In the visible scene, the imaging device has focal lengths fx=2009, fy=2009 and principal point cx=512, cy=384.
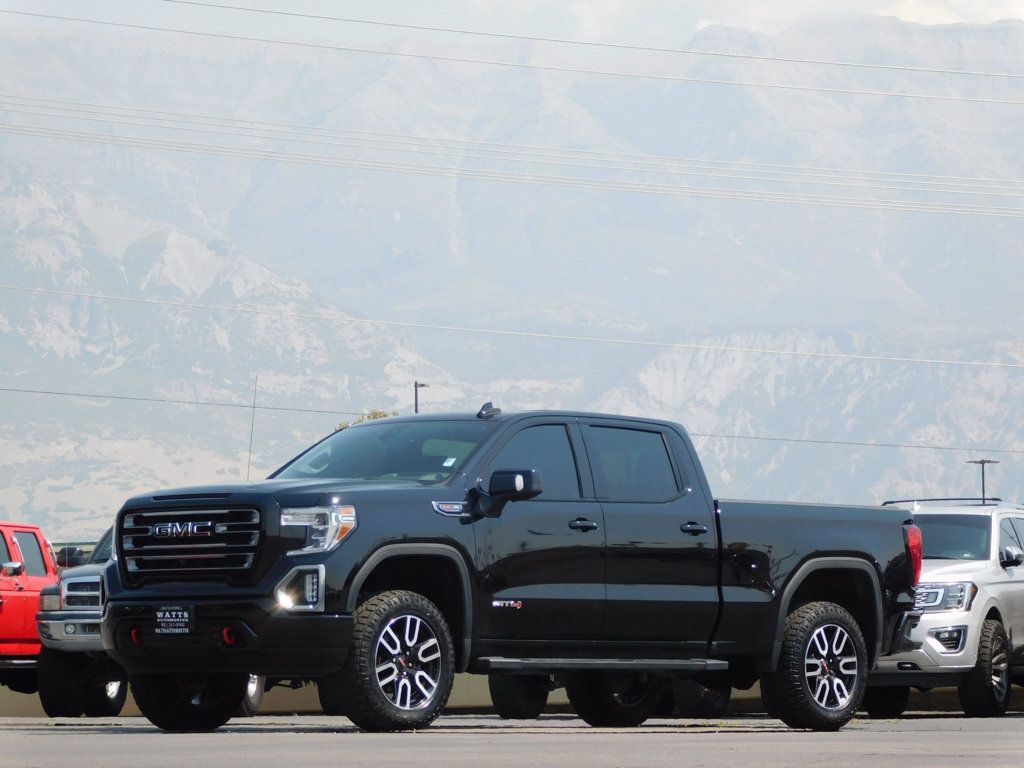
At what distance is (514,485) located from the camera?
1170 centimetres

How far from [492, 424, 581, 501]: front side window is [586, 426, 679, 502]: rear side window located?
20cm

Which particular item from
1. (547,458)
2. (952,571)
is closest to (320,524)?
(547,458)

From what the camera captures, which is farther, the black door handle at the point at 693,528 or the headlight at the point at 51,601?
the headlight at the point at 51,601

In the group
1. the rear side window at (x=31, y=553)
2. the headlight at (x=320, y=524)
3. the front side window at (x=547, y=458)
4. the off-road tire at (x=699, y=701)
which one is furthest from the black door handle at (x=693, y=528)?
the rear side window at (x=31, y=553)

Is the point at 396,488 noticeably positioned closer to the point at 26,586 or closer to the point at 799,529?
the point at 799,529

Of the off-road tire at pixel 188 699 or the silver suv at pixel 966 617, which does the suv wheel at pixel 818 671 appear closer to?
the silver suv at pixel 966 617

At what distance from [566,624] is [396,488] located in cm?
146

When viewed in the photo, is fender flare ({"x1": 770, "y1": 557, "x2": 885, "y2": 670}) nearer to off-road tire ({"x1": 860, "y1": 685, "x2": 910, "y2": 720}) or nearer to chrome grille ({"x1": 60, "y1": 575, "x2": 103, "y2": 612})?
off-road tire ({"x1": 860, "y1": 685, "x2": 910, "y2": 720})

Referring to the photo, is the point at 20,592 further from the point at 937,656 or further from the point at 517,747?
the point at 517,747

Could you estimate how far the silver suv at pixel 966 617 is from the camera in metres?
17.8

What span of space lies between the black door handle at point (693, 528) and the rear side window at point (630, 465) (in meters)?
0.24

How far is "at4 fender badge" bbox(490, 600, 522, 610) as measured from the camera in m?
11.9

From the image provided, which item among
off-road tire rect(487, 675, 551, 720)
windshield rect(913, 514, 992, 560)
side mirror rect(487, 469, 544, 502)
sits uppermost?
side mirror rect(487, 469, 544, 502)

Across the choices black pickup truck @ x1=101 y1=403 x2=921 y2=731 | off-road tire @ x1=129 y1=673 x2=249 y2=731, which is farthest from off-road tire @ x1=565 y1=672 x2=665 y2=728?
off-road tire @ x1=129 y1=673 x2=249 y2=731
